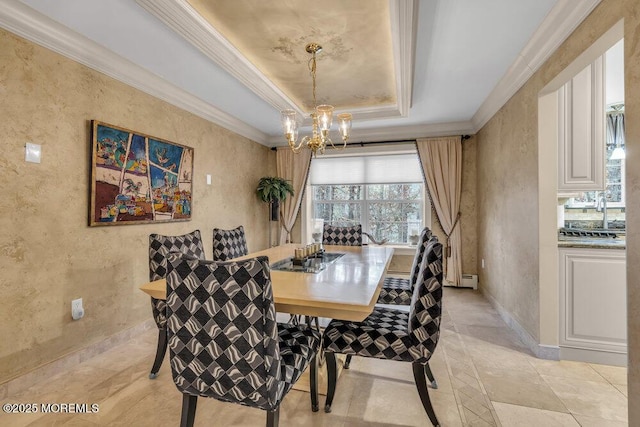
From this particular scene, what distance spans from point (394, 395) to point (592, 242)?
1864mm

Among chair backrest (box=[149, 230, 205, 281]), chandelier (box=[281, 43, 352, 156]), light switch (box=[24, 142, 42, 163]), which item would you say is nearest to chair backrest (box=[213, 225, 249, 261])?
chair backrest (box=[149, 230, 205, 281])

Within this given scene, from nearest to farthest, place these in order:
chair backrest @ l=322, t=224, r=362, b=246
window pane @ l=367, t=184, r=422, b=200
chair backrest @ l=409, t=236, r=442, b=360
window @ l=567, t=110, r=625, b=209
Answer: chair backrest @ l=409, t=236, r=442, b=360
window @ l=567, t=110, r=625, b=209
chair backrest @ l=322, t=224, r=362, b=246
window pane @ l=367, t=184, r=422, b=200

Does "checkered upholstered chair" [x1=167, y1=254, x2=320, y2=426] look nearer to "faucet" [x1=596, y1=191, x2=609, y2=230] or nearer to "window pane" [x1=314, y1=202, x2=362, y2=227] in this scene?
"faucet" [x1=596, y1=191, x2=609, y2=230]

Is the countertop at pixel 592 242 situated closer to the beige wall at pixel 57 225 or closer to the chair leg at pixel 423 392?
the chair leg at pixel 423 392

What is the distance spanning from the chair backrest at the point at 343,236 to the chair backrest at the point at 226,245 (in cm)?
115

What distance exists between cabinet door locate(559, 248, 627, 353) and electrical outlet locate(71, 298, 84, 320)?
3.64m

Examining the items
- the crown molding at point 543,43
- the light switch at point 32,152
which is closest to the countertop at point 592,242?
the crown molding at point 543,43

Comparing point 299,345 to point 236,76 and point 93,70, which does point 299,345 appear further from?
point 93,70

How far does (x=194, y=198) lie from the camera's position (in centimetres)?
343

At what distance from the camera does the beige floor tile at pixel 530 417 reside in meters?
1.62

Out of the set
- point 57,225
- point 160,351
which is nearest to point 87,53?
point 57,225

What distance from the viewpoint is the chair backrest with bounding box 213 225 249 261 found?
8.80ft

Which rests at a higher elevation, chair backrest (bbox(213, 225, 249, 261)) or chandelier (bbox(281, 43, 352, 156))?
chandelier (bbox(281, 43, 352, 156))

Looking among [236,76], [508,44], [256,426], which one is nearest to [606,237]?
[508,44]
